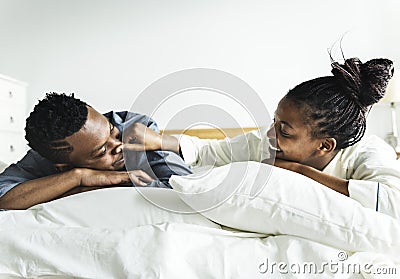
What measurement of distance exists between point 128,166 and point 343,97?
0.57 m

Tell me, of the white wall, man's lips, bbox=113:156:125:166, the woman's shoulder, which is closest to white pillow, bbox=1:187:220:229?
man's lips, bbox=113:156:125:166

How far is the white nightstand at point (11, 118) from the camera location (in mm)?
2938

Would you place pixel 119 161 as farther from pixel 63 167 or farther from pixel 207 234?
pixel 207 234

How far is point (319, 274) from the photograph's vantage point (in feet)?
2.86

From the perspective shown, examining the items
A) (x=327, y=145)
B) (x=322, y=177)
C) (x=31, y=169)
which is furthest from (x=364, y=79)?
(x=31, y=169)

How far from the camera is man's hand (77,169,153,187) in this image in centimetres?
121

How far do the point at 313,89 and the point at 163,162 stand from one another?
43cm

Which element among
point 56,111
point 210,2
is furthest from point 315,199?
point 210,2

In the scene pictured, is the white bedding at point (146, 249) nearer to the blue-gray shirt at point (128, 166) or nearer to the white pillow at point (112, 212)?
the white pillow at point (112, 212)

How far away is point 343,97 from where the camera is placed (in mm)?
1260

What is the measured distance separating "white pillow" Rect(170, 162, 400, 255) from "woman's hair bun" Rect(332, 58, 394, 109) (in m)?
0.36

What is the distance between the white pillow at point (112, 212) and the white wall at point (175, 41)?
6.23 feet

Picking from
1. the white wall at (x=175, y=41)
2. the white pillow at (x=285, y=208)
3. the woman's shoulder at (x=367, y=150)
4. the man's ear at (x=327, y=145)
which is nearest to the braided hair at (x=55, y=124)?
the white pillow at (x=285, y=208)

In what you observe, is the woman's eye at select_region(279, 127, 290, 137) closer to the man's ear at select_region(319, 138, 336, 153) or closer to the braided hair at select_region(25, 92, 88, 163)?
the man's ear at select_region(319, 138, 336, 153)
